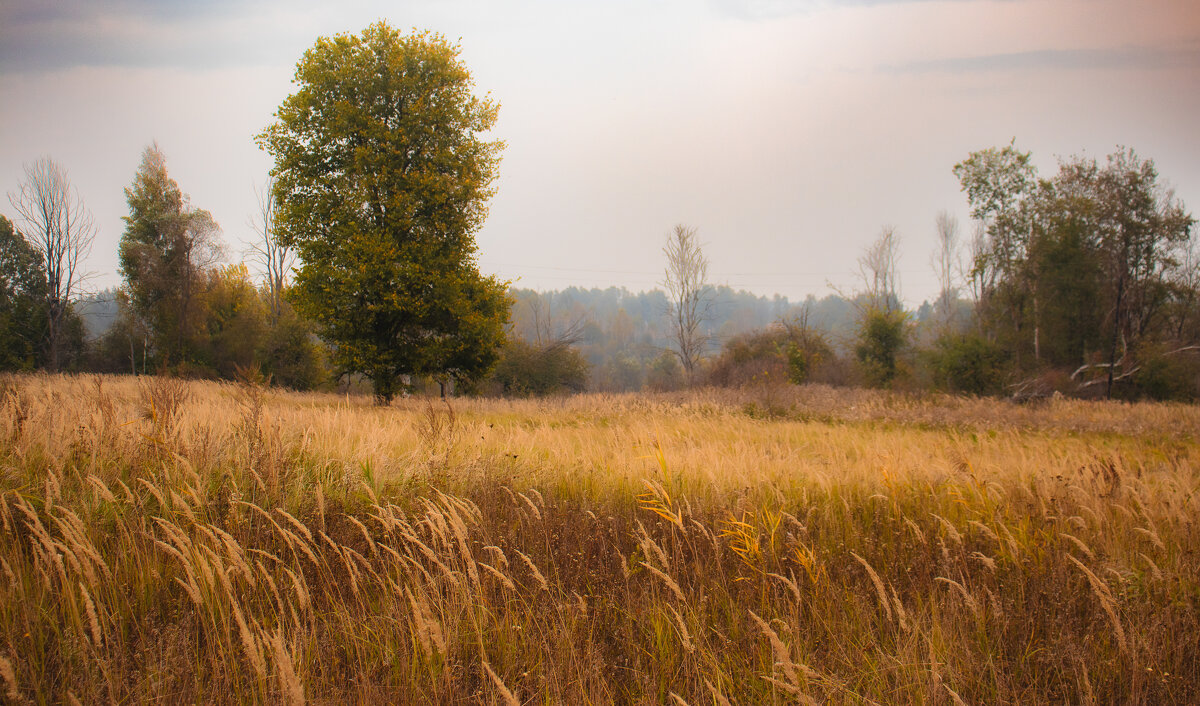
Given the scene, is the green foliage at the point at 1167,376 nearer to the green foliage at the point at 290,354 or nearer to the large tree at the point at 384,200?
the large tree at the point at 384,200

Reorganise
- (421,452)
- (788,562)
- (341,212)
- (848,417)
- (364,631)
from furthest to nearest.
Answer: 1. (341,212)
2. (848,417)
3. (421,452)
4. (788,562)
5. (364,631)

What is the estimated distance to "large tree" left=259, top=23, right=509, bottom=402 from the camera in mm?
15336

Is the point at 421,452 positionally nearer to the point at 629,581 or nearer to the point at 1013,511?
the point at 629,581

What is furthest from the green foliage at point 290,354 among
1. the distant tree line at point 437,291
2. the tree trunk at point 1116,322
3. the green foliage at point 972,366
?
the tree trunk at point 1116,322

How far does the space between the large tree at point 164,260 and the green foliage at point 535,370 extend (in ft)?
60.2

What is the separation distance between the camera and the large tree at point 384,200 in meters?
15.3

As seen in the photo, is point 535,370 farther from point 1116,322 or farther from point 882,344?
point 1116,322

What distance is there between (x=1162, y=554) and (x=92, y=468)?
7.72m

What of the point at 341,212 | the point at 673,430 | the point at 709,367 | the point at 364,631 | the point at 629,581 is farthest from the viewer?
the point at 709,367

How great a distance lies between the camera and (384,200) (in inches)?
617

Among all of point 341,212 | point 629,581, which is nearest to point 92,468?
point 629,581

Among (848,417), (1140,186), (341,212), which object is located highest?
(1140,186)

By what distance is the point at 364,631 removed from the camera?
2.56 metres

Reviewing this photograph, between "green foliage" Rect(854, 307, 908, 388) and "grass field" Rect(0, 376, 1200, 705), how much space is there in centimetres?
2587
